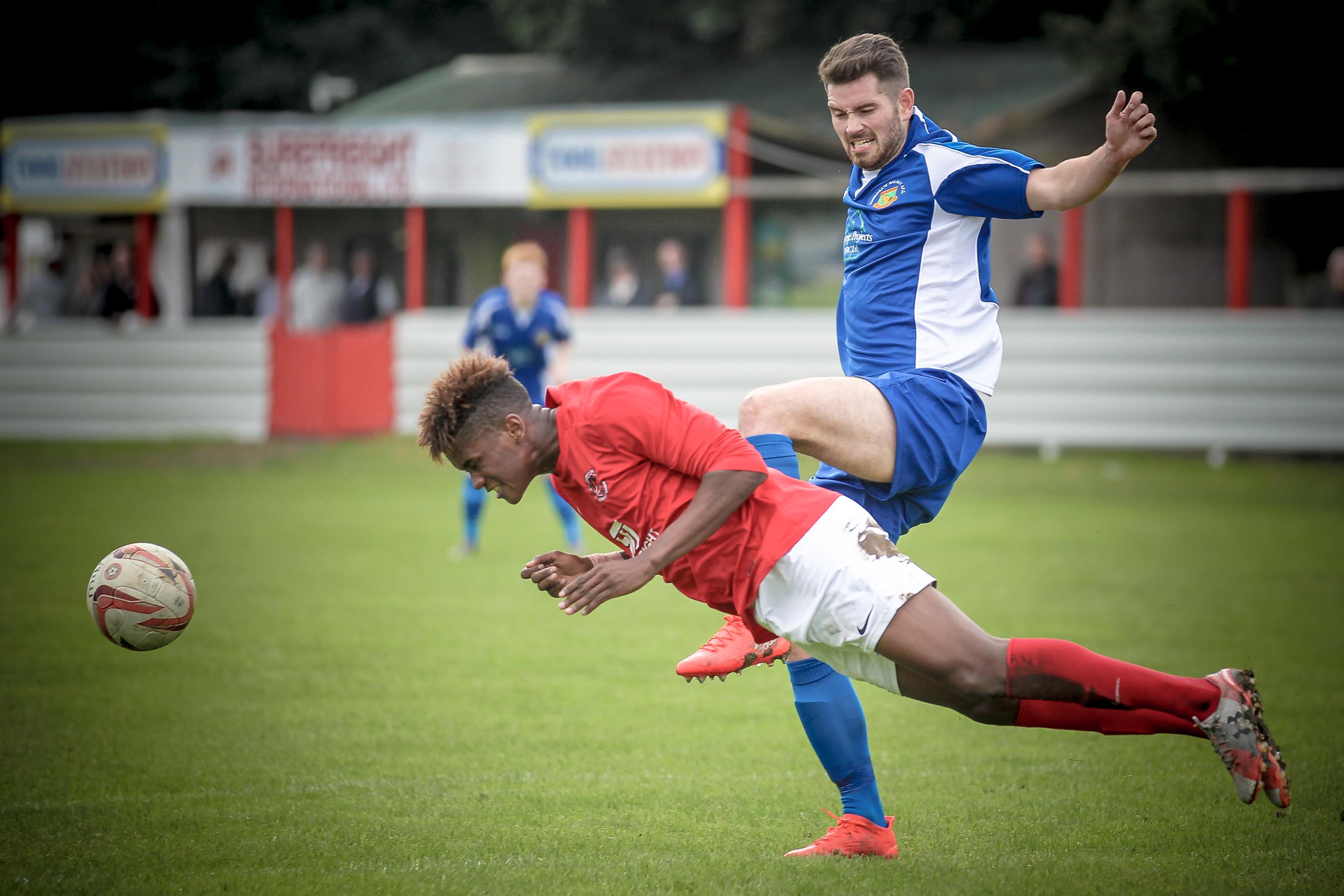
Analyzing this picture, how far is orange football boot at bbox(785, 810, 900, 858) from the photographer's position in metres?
4.44

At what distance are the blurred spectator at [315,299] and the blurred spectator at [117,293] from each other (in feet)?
8.52

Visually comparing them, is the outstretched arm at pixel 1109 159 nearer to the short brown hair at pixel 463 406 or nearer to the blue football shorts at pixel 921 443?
the blue football shorts at pixel 921 443

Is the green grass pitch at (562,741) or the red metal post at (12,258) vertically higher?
the red metal post at (12,258)

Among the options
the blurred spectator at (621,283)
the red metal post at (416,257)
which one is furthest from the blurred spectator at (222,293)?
the blurred spectator at (621,283)

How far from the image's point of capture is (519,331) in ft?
38.4

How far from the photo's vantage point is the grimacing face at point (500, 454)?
3.94 metres

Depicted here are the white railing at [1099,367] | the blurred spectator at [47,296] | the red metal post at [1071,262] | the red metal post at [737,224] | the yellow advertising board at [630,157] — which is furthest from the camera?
the blurred spectator at [47,296]

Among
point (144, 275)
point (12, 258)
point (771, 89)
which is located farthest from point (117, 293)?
point (771, 89)

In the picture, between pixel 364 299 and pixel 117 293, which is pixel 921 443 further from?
pixel 117 293

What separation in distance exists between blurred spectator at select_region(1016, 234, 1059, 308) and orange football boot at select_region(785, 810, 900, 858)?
14.3 meters

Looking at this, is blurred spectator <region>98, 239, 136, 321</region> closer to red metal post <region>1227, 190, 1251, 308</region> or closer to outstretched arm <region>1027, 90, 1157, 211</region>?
red metal post <region>1227, 190, 1251, 308</region>

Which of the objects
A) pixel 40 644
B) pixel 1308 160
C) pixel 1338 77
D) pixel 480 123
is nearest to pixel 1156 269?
pixel 1308 160

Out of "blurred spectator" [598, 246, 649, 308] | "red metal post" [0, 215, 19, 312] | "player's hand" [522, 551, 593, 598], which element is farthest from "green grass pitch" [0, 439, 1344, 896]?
"red metal post" [0, 215, 19, 312]

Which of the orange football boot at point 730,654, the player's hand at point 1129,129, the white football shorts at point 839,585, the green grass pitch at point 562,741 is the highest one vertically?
the player's hand at point 1129,129
